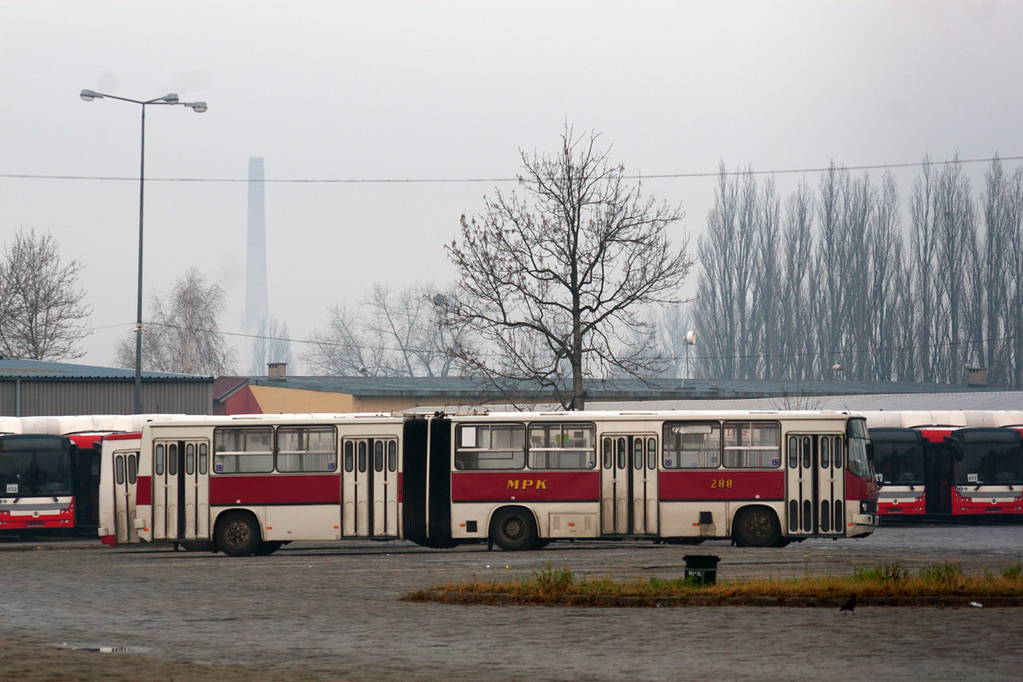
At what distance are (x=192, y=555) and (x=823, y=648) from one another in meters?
17.7

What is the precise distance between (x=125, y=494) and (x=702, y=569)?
17.1 metres

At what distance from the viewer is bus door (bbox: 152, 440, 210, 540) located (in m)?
25.8

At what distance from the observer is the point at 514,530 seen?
25.7m

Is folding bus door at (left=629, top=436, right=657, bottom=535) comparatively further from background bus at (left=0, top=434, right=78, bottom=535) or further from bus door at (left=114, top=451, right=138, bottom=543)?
background bus at (left=0, top=434, right=78, bottom=535)

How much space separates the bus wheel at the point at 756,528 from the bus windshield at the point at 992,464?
12501mm

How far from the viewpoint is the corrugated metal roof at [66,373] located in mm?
49281

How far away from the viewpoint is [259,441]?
26.0 meters

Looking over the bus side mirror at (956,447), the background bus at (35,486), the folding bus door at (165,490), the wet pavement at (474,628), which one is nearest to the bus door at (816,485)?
the wet pavement at (474,628)

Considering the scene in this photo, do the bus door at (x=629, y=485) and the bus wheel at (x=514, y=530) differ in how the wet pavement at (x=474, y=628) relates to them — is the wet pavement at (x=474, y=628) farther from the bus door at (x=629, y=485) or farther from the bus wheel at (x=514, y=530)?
the bus wheel at (x=514, y=530)

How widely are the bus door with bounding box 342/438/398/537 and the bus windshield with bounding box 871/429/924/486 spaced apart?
621 inches

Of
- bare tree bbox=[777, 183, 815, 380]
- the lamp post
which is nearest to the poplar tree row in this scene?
bare tree bbox=[777, 183, 815, 380]

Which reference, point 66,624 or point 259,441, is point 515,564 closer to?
point 259,441

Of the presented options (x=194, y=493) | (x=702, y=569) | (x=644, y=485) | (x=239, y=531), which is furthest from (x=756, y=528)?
(x=194, y=493)

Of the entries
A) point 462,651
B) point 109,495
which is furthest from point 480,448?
point 462,651
